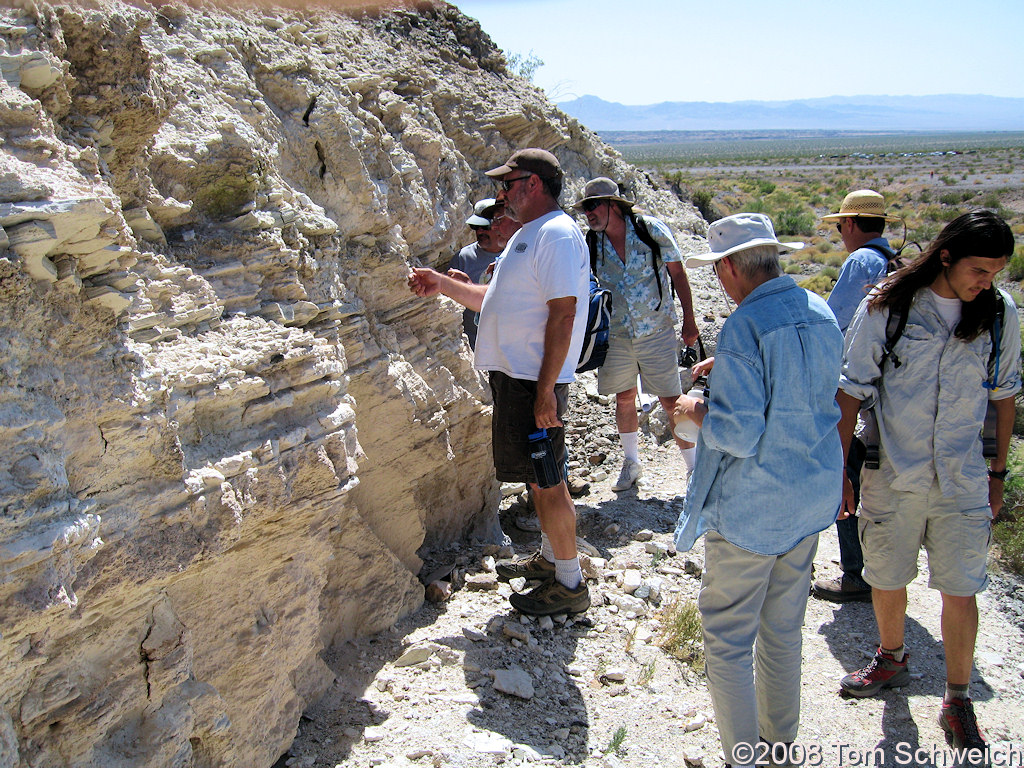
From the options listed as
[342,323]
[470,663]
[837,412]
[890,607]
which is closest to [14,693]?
[470,663]

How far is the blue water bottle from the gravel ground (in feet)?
2.53

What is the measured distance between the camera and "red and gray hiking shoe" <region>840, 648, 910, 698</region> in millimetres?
3480

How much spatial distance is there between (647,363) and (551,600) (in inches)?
81.0

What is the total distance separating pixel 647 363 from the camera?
5258 mm

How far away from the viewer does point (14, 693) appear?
6.97 feet

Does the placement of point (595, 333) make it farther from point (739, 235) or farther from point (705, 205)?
point (705, 205)

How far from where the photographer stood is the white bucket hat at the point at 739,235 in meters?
Result: 2.59

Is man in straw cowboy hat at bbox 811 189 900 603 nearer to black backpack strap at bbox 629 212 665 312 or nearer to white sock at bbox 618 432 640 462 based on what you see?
black backpack strap at bbox 629 212 665 312

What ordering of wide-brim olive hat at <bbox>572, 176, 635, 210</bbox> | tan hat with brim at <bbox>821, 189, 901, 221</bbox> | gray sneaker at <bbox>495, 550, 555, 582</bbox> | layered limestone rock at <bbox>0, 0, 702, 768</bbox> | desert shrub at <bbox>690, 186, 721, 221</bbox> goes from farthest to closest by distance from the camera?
desert shrub at <bbox>690, 186, 721, 221</bbox> < wide-brim olive hat at <bbox>572, 176, 635, 210</bbox> < tan hat with brim at <bbox>821, 189, 901, 221</bbox> < gray sneaker at <bbox>495, 550, 555, 582</bbox> < layered limestone rock at <bbox>0, 0, 702, 768</bbox>

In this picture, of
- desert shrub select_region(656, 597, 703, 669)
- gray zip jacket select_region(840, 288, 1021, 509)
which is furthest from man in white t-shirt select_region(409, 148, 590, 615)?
gray zip jacket select_region(840, 288, 1021, 509)

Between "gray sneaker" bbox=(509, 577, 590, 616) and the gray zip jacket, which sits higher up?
the gray zip jacket

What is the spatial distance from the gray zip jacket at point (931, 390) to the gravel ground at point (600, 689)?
1.11 metres

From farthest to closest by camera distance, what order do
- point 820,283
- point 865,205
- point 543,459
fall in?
point 820,283
point 865,205
point 543,459

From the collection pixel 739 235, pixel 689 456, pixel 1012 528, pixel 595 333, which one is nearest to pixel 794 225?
pixel 1012 528
